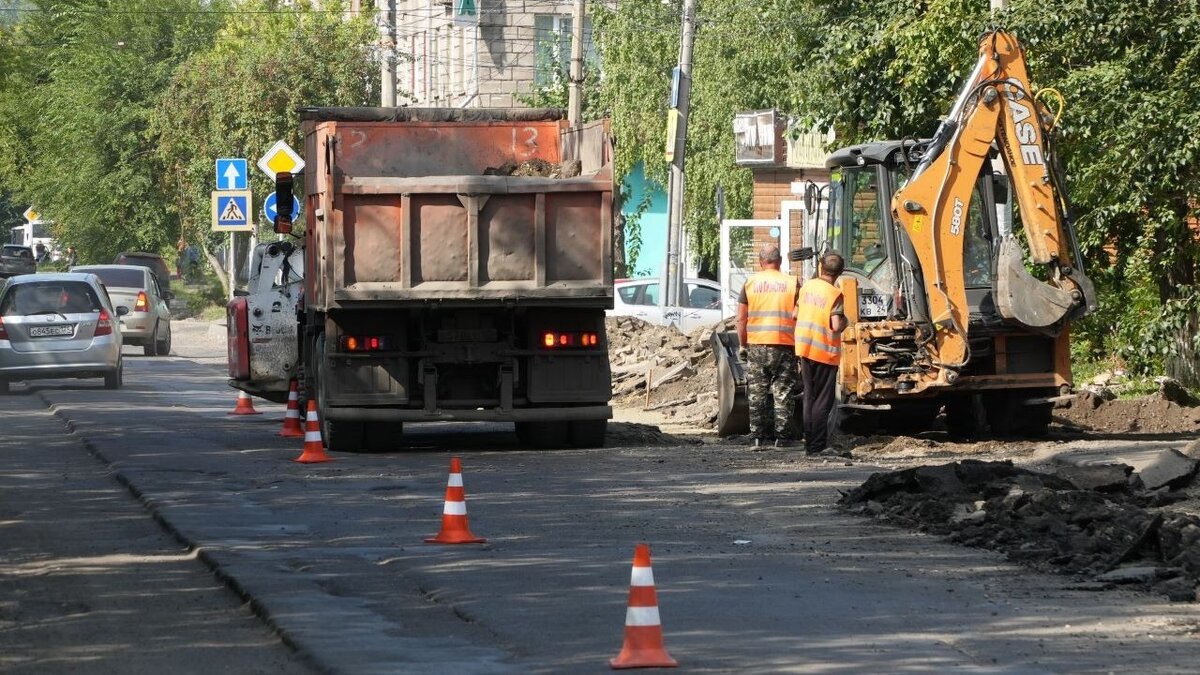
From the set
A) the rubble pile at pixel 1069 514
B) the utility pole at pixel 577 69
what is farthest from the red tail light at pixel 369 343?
the utility pole at pixel 577 69

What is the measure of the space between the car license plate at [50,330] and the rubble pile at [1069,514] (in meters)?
16.2

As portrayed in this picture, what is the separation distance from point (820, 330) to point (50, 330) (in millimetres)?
13774

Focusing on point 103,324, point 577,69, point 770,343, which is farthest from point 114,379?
point 770,343

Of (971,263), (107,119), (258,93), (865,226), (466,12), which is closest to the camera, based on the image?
(971,263)

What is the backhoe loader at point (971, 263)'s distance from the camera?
16641 millimetres

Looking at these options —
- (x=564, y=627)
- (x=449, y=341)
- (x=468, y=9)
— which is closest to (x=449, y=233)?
(x=449, y=341)

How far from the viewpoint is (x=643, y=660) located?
7418mm

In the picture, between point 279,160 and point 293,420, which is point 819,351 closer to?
point 293,420

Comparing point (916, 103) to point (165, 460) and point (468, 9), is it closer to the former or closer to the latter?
point (165, 460)

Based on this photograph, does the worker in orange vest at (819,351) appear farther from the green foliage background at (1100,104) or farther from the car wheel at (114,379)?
the car wheel at (114,379)

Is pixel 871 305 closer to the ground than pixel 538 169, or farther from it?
closer to the ground

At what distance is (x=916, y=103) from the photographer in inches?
918

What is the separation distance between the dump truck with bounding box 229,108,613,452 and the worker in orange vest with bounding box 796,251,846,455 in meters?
1.71

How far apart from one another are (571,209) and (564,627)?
8.55 metres
